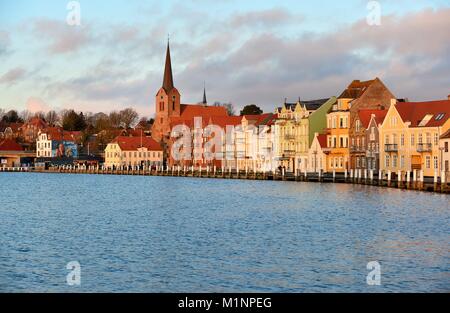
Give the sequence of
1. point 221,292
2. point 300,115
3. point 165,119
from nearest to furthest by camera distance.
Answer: point 221,292
point 300,115
point 165,119

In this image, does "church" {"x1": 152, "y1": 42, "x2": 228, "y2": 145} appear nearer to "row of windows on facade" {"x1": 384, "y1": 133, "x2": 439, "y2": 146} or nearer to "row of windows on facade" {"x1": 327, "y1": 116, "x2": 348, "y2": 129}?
"row of windows on facade" {"x1": 327, "y1": 116, "x2": 348, "y2": 129}

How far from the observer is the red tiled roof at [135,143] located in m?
166

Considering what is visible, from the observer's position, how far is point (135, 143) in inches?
6599

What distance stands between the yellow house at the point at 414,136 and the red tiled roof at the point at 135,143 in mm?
86464

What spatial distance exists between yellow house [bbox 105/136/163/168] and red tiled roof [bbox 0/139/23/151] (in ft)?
122

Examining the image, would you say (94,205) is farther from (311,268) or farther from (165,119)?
(165,119)

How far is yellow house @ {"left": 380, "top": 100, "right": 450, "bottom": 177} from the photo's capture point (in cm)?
7788

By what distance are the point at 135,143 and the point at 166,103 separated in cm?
1642

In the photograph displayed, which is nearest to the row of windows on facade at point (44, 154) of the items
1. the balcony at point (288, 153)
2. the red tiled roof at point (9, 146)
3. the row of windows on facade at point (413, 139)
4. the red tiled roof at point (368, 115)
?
the red tiled roof at point (9, 146)

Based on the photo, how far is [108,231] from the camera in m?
38.2

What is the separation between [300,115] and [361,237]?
7732 cm

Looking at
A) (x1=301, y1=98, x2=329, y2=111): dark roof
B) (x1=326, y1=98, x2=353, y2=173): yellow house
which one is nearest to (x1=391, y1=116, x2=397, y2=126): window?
(x1=326, y1=98, x2=353, y2=173): yellow house

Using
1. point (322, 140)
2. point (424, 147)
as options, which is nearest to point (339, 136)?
point (322, 140)

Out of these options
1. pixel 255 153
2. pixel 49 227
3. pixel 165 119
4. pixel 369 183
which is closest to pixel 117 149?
pixel 165 119
